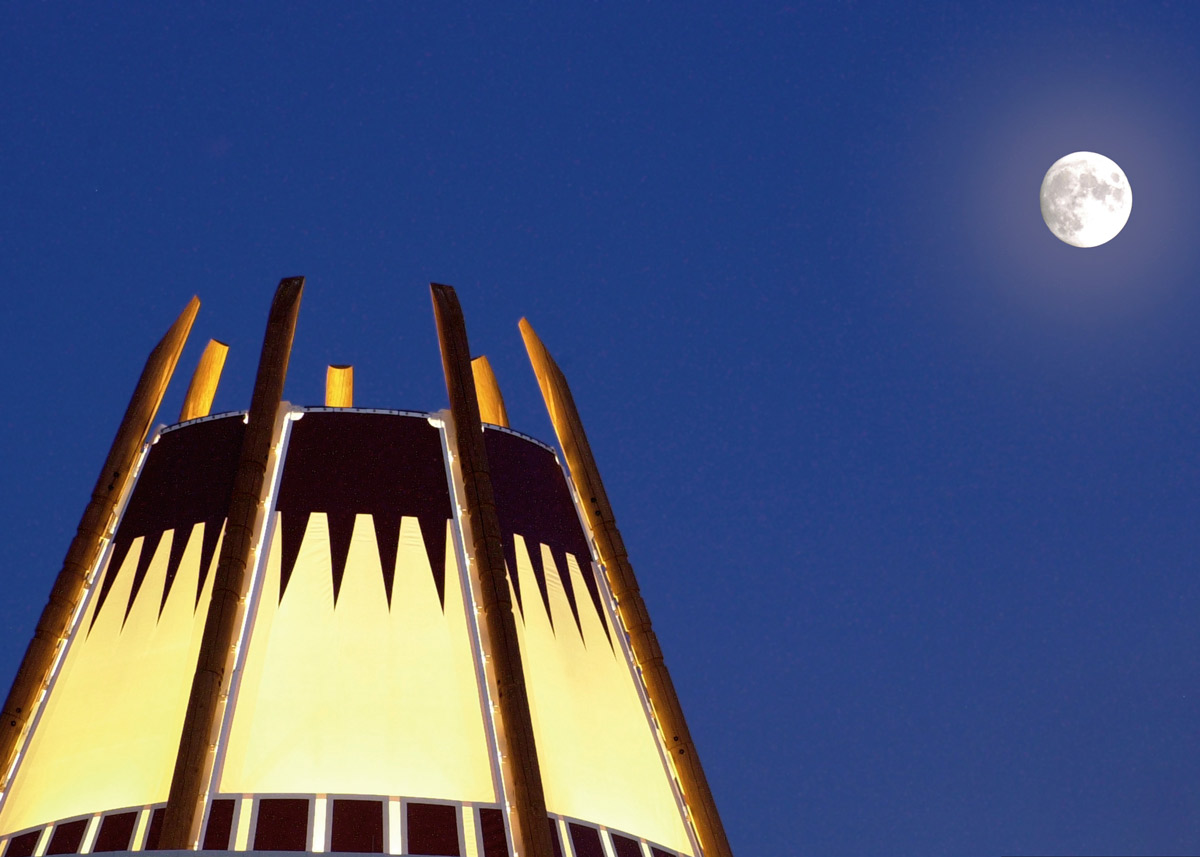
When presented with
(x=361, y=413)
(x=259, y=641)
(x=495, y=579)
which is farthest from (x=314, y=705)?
(x=361, y=413)

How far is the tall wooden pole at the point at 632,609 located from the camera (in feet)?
46.0

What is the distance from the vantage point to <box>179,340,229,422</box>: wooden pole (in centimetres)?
1719

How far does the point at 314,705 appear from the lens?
1281 cm

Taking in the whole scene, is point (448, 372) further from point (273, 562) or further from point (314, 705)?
point (314, 705)

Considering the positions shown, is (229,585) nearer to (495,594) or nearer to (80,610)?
(495,594)

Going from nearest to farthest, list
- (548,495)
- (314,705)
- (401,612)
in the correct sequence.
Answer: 1. (314,705)
2. (401,612)
3. (548,495)

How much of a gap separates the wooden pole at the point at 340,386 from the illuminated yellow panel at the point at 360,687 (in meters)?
3.23

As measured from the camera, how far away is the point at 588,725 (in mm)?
13867

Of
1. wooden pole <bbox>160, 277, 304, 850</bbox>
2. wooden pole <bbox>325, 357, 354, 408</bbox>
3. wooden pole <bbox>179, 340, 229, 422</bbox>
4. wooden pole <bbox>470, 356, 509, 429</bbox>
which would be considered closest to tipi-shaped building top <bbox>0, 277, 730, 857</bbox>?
wooden pole <bbox>160, 277, 304, 850</bbox>

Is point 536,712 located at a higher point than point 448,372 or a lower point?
lower

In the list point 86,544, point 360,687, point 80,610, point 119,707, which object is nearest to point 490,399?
point 86,544

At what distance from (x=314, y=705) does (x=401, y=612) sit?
4.12ft

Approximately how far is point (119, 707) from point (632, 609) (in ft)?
16.0

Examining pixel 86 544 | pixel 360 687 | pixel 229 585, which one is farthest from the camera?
pixel 86 544
